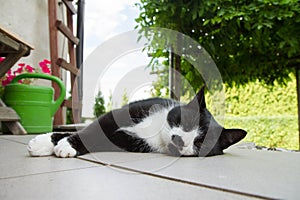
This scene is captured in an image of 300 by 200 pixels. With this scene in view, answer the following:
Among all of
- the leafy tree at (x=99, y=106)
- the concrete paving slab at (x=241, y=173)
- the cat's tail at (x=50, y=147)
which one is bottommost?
the concrete paving slab at (x=241, y=173)

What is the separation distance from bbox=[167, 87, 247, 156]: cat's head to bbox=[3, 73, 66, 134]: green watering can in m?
1.48

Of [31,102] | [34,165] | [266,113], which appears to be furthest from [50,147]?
[266,113]

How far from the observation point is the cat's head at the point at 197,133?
1.01 meters

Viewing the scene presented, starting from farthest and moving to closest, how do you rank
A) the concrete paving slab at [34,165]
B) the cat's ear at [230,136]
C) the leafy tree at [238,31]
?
the leafy tree at [238,31]
the cat's ear at [230,136]
the concrete paving slab at [34,165]

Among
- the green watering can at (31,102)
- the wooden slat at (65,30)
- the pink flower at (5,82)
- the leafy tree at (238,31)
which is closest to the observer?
the leafy tree at (238,31)

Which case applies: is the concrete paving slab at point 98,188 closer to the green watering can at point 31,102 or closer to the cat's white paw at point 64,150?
the cat's white paw at point 64,150

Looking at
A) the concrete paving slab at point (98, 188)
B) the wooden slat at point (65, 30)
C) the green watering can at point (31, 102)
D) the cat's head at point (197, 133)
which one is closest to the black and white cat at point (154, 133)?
the cat's head at point (197, 133)

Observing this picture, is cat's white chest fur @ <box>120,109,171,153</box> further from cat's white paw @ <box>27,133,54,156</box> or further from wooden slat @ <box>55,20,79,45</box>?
wooden slat @ <box>55,20,79,45</box>

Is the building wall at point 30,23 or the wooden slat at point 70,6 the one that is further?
the wooden slat at point 70,6

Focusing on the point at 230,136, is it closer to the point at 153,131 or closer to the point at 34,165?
the point at 153,131

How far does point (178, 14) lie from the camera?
1924mm

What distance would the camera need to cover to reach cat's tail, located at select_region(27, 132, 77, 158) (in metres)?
0.92

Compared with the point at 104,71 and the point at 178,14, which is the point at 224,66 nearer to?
the point at 178,14

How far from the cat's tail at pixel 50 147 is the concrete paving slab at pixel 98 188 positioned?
0.90 feet
